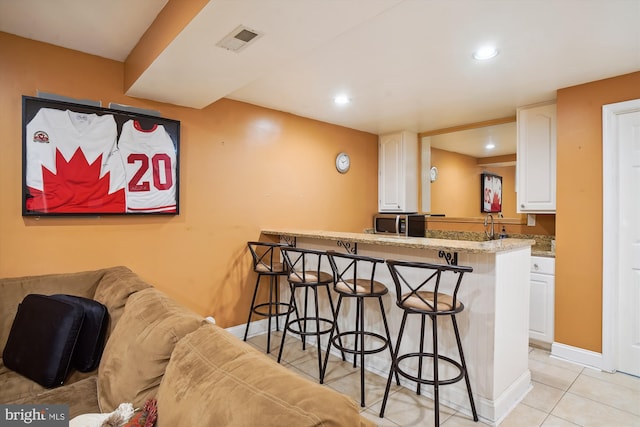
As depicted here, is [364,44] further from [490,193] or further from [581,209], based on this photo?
[490,193]

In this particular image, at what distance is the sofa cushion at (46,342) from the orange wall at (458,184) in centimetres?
450

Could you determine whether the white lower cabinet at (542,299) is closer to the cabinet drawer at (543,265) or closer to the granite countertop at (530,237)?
the cabinet drawer at (543,265)

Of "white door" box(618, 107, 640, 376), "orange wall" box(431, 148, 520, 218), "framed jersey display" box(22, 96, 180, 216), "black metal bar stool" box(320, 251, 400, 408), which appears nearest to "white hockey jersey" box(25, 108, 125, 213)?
"framed jersey display" box(22, 96, 180, 216)

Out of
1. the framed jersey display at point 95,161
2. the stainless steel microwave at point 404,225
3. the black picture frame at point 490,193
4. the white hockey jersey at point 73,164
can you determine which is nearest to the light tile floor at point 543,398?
the stainless steel microwave at point 404,225

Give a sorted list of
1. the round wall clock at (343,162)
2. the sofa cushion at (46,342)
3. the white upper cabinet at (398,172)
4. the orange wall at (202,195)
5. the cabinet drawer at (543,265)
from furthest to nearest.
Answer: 1. the white upper cabinet at (398,172)
2. the round wall clock at (343,162)
3. the cabinet drawer at (543,265)
4. the orange wall at (202,195)
5. the sofa cushion at (46,342)

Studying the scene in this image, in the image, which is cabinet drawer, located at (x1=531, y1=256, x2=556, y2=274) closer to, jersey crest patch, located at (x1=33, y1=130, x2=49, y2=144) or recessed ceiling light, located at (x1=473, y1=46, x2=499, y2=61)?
recessed ceiling light, located at (x1=473, y1=46, x2=499, y2=61)

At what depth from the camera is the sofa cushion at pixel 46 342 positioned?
1687 mm

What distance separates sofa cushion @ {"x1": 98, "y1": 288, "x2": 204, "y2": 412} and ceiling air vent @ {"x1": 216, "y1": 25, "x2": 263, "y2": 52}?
4.62ft

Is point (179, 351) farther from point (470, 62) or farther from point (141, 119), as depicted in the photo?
point (470, 62)

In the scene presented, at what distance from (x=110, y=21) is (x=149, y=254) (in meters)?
1.71

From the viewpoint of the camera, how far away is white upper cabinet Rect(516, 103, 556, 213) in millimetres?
3193

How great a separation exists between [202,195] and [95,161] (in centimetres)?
88

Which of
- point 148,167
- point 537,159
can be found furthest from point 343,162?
point 148,167

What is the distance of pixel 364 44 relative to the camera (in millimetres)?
2227
